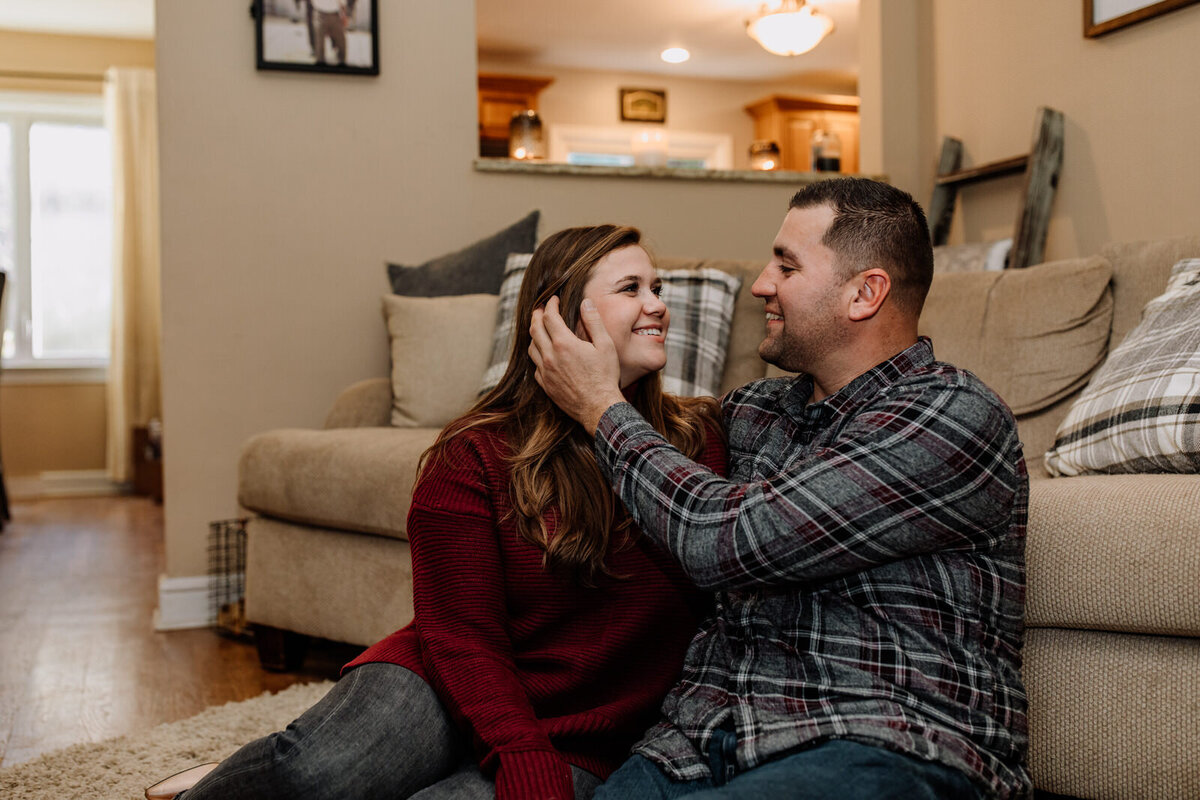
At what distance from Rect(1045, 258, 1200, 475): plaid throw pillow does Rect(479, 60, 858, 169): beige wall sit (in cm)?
544

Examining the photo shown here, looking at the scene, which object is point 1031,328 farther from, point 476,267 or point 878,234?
point 476,267

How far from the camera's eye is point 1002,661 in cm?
99

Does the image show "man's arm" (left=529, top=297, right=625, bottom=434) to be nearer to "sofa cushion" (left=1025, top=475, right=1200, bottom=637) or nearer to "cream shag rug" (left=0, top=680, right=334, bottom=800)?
"sofa cushion" (left=1025, top=475, right=1200, bottom=637)

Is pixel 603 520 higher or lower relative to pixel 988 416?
lower

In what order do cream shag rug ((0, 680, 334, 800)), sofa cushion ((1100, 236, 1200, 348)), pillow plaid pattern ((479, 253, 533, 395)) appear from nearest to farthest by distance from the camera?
cream shag rug ((0, 680, 334, 800)), sofa cushion ((1100, 236, 1200, 348)), pillow plaid pattern ((479, 253, 533, 395))

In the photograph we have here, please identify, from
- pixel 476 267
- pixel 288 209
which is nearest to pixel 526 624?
pixel 476 267

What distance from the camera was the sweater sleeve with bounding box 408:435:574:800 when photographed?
99 centimetres

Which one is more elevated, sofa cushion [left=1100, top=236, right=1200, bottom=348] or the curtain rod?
the curtain rod

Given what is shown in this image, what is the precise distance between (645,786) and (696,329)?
→ 134cm

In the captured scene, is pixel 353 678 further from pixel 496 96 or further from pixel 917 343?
pixel 496 96

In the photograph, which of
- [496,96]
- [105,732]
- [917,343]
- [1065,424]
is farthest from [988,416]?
[496,96]

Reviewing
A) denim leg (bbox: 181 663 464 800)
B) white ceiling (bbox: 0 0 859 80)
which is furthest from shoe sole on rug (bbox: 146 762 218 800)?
white ceiling (bbox: 0 0 859 80)

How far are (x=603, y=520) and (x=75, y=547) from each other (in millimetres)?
3668

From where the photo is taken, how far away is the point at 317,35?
2812 millimetres
